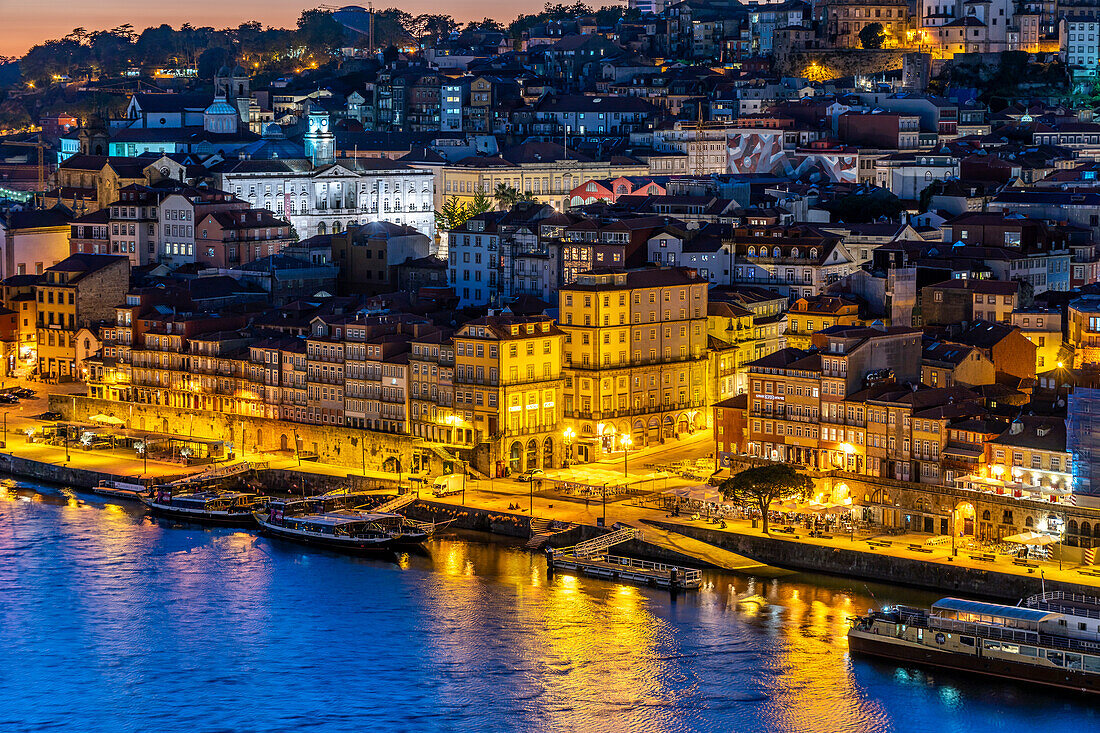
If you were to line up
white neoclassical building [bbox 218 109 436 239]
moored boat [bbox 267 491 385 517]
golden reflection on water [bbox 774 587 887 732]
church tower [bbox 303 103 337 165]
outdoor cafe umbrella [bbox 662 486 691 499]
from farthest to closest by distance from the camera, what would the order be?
church tower [bbox 303 103 337 165] < white neoclassical building [bbox 218 109 436 239] < moored boat [bbox 267 491 385 517] < outdoor cafe umbrella [bbox 662 486 691 499] < golden reflection on water [bbox 774 587 887 732]

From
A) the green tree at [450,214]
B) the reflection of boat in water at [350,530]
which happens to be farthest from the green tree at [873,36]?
the reflection of boat in water at [350,530]

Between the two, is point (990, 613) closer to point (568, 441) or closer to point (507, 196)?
point (568, 441)

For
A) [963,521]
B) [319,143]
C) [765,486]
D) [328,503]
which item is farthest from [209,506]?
[319,143]

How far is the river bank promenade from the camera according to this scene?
3781 cm

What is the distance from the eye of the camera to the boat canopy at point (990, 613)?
33594mm

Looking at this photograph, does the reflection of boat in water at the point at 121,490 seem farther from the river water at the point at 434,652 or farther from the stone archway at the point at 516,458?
the stone archway at the point at 516,458

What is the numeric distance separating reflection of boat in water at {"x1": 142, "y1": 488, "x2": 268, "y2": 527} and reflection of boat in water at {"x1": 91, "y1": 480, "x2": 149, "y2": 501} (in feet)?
2.42

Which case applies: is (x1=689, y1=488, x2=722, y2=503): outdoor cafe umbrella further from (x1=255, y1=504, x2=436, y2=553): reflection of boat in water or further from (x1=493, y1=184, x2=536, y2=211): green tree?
(x1=493, y1=184, x2=536, y2=211): green tree

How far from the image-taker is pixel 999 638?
33719 millimetres

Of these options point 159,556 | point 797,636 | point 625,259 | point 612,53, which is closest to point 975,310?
point 625,259

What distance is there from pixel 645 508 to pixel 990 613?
995cm

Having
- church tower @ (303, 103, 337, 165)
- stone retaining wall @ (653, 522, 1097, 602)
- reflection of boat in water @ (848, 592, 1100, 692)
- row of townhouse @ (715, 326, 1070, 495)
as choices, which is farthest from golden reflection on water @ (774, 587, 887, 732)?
church tower @ (303, 103, 337, 165)

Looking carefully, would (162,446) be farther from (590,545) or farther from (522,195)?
(522,195)

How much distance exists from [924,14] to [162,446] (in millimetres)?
50563
